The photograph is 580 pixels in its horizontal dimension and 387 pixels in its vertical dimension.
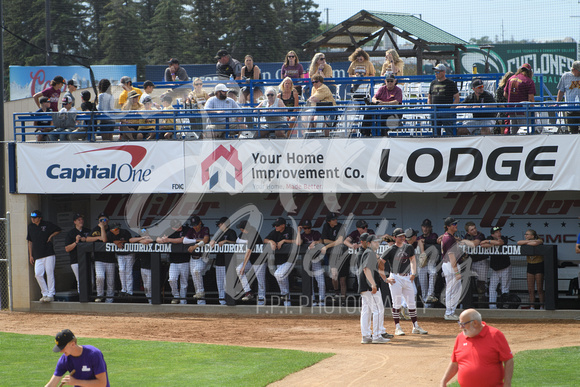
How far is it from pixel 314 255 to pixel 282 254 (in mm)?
713

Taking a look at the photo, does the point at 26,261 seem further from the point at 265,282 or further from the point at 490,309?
the point at 490,309

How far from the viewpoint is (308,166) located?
52.2 feet

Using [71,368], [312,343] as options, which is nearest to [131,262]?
[312,343]

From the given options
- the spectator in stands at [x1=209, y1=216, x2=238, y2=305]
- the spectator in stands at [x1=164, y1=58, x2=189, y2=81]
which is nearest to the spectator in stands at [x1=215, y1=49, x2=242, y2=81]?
the spectator in stands at [x1=164, y1=58, x2=189, y2=81]

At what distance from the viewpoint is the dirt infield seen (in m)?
10.8

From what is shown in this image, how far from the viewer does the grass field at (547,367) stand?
977 centimetres

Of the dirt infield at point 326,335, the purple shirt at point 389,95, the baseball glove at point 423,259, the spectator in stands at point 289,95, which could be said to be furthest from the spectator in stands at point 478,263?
the spectator in stands at point 289,95

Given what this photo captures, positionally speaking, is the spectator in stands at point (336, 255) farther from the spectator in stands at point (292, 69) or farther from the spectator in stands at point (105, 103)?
the spectator in stands at point (105, 103)

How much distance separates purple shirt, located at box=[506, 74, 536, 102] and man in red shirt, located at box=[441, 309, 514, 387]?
Result: 907cm

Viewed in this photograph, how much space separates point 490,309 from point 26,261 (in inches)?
412

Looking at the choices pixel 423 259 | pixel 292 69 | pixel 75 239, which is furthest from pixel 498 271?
pixel 75 239

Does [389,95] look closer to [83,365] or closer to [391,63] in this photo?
[391,63]

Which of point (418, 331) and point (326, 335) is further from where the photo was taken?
point (326, 335)

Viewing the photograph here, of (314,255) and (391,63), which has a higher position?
(391,63)
